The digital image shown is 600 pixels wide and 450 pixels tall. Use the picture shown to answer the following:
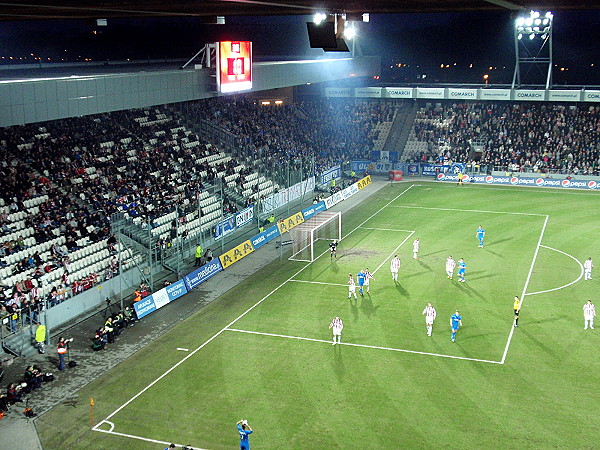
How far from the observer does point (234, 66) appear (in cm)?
4722

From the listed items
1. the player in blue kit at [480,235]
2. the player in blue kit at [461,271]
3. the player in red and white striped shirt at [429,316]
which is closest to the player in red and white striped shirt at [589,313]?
the player in red and white striped shirt at [429,316]

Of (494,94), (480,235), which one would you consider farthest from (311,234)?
(494,94)

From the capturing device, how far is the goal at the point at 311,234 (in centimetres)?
4184

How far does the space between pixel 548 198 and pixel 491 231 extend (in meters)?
14.4

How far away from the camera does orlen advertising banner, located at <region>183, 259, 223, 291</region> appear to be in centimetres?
3597

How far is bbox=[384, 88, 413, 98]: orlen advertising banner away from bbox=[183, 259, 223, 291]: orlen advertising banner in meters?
44.4

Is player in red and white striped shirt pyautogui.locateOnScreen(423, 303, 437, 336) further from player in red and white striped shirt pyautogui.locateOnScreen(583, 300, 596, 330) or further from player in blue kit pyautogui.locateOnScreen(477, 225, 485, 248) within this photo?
player in blue kit pyautogui.locateOnScreen(477, 225, 485, 248)

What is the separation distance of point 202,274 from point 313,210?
16.1 metres

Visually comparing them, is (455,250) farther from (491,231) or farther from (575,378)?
(575,378)

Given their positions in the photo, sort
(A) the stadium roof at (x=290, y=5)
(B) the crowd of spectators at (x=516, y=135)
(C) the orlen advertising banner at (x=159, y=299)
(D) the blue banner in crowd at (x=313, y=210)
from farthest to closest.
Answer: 1. (B) the crowd of spectators at (x=516, y=135)
2. (D) the blue banner in crowd at (x=313, y=210)
3. (C) the orlen advertising banner at (x=159, y=299)
4. (A) the stadium roof at (x=290, y=5)

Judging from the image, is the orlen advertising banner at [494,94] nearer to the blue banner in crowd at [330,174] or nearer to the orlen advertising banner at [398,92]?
the orlen advertising banner at [398,92]

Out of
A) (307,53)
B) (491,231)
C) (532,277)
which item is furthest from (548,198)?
(307,53)

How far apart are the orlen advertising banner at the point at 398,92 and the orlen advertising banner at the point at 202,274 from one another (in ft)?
146

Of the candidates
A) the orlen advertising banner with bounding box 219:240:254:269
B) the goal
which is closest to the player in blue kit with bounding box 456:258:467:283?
the goal
